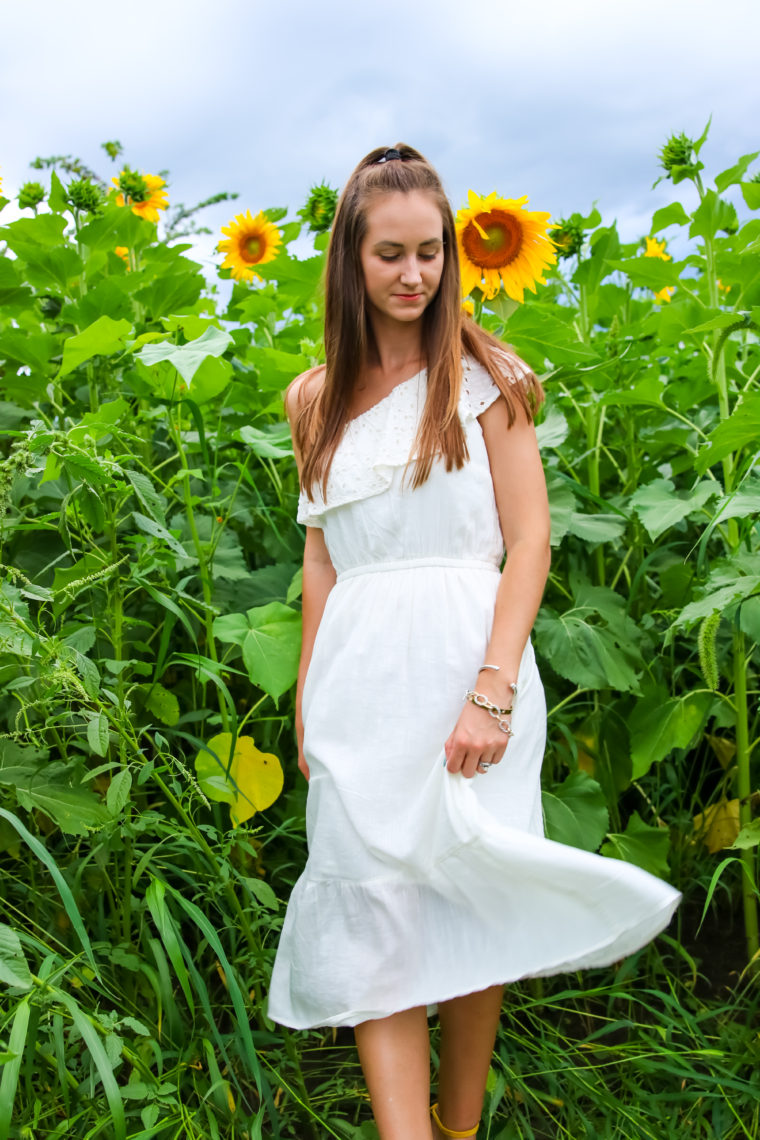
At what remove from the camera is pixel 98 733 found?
137 cm

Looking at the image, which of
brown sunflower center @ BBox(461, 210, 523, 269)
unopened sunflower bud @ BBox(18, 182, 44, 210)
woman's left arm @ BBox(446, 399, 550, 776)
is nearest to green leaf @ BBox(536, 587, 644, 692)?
woman's left arm @ BBox(446, 399, 550, 776)

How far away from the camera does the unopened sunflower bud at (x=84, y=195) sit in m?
2.32

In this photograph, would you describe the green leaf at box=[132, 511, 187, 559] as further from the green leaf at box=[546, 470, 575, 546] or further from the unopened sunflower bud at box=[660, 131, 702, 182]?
the unopened sunflower bud at box=[660, 131, 702, 182]

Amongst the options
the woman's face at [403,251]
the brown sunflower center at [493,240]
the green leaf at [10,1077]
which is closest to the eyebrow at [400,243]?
the woman's face at [403,251]

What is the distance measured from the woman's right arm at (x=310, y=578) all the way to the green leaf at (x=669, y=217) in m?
0.74

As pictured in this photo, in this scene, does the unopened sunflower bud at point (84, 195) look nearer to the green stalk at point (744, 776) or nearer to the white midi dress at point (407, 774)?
the white midi dress at point (407, 774)

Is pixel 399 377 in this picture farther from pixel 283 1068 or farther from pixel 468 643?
pixel 283 1068

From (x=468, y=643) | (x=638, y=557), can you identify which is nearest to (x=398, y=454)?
(x=468, y=643)

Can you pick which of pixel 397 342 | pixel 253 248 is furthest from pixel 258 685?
pixel 253 248

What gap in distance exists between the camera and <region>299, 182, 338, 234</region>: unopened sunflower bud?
2449 millimetres

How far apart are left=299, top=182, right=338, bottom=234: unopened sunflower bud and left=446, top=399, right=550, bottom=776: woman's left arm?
3.49 feet

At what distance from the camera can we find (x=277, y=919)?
5.64ft

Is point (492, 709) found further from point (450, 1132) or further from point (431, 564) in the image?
point (450, 1132)

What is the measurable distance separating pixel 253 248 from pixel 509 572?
156 cm
